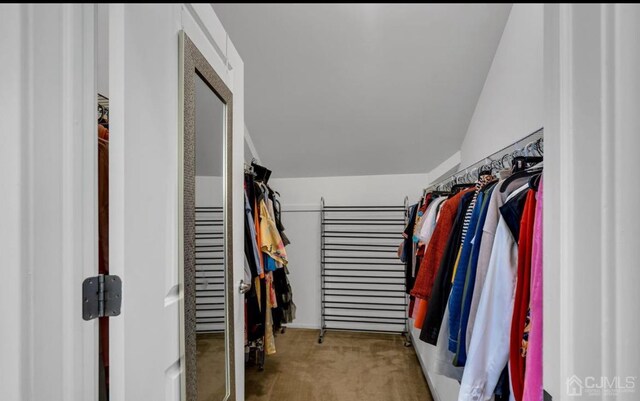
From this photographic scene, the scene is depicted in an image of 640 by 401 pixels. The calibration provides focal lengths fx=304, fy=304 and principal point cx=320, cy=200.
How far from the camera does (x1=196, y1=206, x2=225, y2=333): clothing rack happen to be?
3.22 feet

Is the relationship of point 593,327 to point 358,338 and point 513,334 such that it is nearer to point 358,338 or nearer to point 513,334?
point 513,334

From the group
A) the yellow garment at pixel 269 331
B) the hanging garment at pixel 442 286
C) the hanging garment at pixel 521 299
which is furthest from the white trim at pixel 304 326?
the hanging garment at pixel 521 299

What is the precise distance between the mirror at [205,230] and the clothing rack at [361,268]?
2.13 metres

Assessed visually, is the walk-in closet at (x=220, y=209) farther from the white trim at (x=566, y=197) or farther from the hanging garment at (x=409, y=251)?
the hanging garment at (x=409, y=251)

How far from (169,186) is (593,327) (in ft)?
3.01

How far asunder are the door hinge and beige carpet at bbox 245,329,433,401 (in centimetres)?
173

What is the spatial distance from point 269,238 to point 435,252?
114 cm

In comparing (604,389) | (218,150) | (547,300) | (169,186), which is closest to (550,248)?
(547,300)

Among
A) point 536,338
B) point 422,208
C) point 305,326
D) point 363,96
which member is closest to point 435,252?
point 536,338

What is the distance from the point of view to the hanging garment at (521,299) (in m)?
0.77

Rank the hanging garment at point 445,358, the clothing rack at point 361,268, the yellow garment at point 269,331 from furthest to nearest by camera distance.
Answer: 1. the clothing rack at point 361,268
2. the yellow garment at point 269,331
3. the hanging garment at point 445,358

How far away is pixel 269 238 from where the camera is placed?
6.82 ft

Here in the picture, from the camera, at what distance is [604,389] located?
18.5 inches

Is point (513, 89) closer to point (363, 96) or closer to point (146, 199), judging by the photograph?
point (363, 96)
